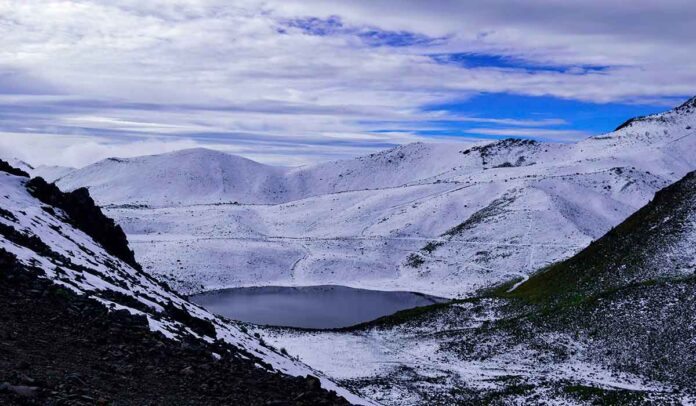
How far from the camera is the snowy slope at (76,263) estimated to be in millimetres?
17672

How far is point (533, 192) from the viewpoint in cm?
12081

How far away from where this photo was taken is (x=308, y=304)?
75.9 meters


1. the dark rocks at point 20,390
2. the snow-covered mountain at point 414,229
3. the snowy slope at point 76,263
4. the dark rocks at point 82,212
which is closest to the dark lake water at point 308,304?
the snow-covered mountain at point 414,229

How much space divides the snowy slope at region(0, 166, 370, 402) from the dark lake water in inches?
1475

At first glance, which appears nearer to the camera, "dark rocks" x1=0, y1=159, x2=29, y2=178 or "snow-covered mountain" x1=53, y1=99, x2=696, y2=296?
"dark rocks" x1=0, y1=159, x2=29, y2=178

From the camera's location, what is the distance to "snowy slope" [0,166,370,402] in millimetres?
17672

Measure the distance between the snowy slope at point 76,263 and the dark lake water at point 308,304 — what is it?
123ft

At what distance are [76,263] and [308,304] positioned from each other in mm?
55436

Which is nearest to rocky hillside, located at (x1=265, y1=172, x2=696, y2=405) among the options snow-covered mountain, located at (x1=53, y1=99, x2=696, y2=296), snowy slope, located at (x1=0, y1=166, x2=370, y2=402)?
snowy slope, located at (x1=0, y1=166, x2=370, y2=402)

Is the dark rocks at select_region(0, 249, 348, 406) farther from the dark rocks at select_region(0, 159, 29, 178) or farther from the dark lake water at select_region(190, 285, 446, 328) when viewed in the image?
the dark lake water at select_region(190, 285, 446, 328)

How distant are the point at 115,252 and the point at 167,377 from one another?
78.2 feet

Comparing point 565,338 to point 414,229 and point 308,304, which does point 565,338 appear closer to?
point 308,304

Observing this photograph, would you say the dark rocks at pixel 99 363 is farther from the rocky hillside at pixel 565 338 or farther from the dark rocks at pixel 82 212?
the rocky hillside at pixel 565 338

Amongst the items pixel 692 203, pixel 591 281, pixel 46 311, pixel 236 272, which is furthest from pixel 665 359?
pixel 236 272
